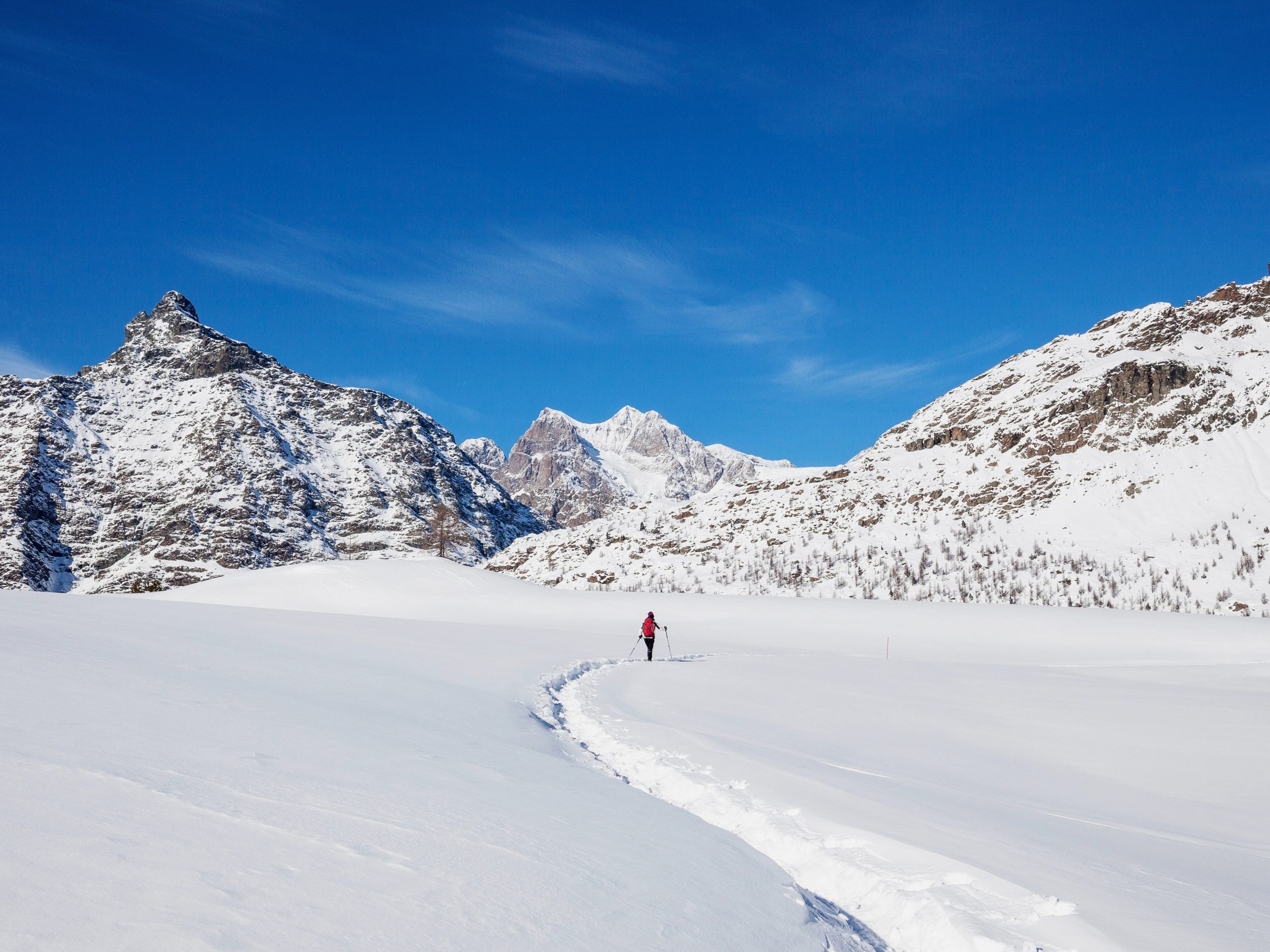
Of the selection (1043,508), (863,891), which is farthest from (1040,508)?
(863,891)

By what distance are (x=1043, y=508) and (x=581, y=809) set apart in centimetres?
10338

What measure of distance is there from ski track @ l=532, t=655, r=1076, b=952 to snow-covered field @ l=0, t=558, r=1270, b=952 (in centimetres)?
2

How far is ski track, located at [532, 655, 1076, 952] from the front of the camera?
399cm

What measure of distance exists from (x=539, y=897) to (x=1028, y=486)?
367 feet

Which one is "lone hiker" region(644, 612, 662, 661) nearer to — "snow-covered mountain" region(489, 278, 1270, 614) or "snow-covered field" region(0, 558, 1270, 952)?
"snow-covered field" region(0, 558, 1270, 952)

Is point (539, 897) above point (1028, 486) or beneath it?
beneath

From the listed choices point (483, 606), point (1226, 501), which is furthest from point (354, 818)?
point (1226, 501)

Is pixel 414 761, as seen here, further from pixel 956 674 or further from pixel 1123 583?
pixel 1123 583

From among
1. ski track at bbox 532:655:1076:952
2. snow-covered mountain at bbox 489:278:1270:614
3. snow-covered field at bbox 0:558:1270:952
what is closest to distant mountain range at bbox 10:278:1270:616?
snow-covered mountain at bbox 489:278:1270:614

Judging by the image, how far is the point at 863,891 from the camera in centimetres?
465

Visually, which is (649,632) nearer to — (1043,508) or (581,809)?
(581,809)

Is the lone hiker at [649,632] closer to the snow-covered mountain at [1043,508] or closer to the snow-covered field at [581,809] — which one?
the snow-covered field at [581,809]

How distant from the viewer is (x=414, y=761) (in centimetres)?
570

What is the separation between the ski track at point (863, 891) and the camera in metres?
3.99
